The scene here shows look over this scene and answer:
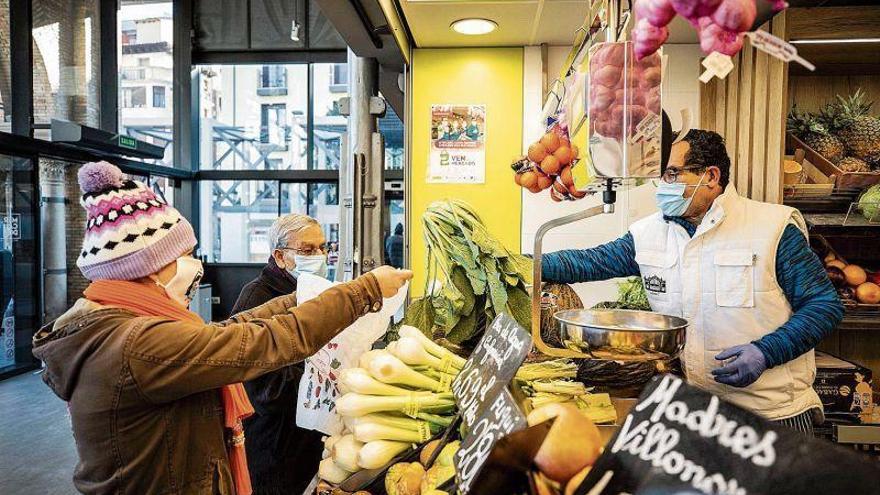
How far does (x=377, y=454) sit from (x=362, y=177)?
1961 millimetres

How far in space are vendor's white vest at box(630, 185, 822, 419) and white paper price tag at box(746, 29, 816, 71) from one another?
4.59 feet

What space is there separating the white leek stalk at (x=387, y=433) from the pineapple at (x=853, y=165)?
2.26 meters

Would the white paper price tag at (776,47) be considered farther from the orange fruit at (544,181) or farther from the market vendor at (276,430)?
the market vendor at (276,430)

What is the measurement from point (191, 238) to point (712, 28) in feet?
4.25

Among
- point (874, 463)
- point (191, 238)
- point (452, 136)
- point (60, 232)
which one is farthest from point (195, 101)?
point (874, 463)

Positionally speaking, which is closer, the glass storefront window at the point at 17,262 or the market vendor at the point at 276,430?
the market vendor at the point at 276,430

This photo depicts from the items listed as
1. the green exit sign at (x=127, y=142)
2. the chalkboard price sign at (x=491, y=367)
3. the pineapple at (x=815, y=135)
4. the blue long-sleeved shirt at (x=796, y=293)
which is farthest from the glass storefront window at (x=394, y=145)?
the chalkboard price sign at (x=491, y=367)

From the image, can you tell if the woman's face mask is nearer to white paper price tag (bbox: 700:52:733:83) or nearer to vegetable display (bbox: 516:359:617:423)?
vegetable display (bbox: 516:359:617:423)

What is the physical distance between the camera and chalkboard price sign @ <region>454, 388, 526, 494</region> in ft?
2.93

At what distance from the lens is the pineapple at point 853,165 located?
8.38 feet

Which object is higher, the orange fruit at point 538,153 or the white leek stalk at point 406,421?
the orange fruit at point 538,153

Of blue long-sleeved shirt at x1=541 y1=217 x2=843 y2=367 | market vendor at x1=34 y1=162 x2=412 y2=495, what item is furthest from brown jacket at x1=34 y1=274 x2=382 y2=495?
blue long-sleeved shirt at x1=541 y1=217 x2=843 y2=367

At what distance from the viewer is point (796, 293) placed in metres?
1.96

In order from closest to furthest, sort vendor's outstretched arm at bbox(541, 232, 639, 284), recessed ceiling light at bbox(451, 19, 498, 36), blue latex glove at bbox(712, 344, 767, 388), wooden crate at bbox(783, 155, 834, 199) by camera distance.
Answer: blue latex glove at bbox(712, 344, 767, 388) → vendor's outstretched arm at bbox(541, 232, 639, 284) → wooden crate at bbox(783, 155, 834, 199) → recessed ceiling light at bbox(451, 19, 498, 36)
